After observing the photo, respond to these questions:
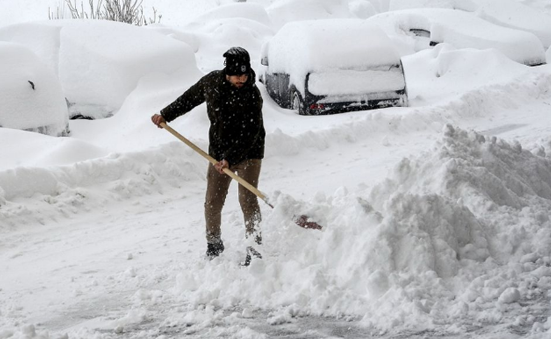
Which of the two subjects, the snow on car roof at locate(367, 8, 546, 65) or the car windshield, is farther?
the snow on car roof at locate(367, 8, 546, 65)

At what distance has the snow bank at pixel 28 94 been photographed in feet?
27.4

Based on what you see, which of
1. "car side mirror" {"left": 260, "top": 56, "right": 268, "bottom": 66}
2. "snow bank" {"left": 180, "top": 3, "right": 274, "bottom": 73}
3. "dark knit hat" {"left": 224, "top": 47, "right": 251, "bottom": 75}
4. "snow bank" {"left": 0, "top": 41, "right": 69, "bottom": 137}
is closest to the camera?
"dark knit hat" {"left": 224, "top": 47, "right": 251, "bottom": 75}

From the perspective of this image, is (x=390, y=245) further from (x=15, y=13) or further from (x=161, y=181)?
(x=15, y=13)

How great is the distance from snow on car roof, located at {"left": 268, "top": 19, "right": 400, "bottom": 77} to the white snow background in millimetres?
866

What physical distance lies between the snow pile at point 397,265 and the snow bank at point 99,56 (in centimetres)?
547

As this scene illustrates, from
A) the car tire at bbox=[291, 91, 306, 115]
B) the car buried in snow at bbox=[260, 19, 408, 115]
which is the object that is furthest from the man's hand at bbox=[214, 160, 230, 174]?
the car tire at bbox=[291, 91, 306, 115]

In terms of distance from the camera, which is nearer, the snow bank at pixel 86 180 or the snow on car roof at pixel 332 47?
the snow bank at pixel 86 180

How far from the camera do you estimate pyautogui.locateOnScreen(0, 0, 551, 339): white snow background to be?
4.10m

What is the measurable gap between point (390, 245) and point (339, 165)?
410 cm

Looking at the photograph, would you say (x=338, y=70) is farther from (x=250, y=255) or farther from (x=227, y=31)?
(x=227, y=31)

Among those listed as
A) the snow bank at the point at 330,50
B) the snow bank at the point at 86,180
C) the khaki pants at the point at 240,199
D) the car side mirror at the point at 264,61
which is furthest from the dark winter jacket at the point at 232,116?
the car side mirror at the point at 264,61

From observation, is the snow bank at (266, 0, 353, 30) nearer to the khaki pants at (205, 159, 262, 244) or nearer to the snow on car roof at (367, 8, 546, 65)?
A: the snow on car roof at (367, 8, 546, 65)

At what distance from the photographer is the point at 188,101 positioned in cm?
511

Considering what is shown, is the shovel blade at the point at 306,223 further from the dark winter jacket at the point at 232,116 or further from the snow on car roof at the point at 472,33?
the snow on car roof at the point at 472,33
